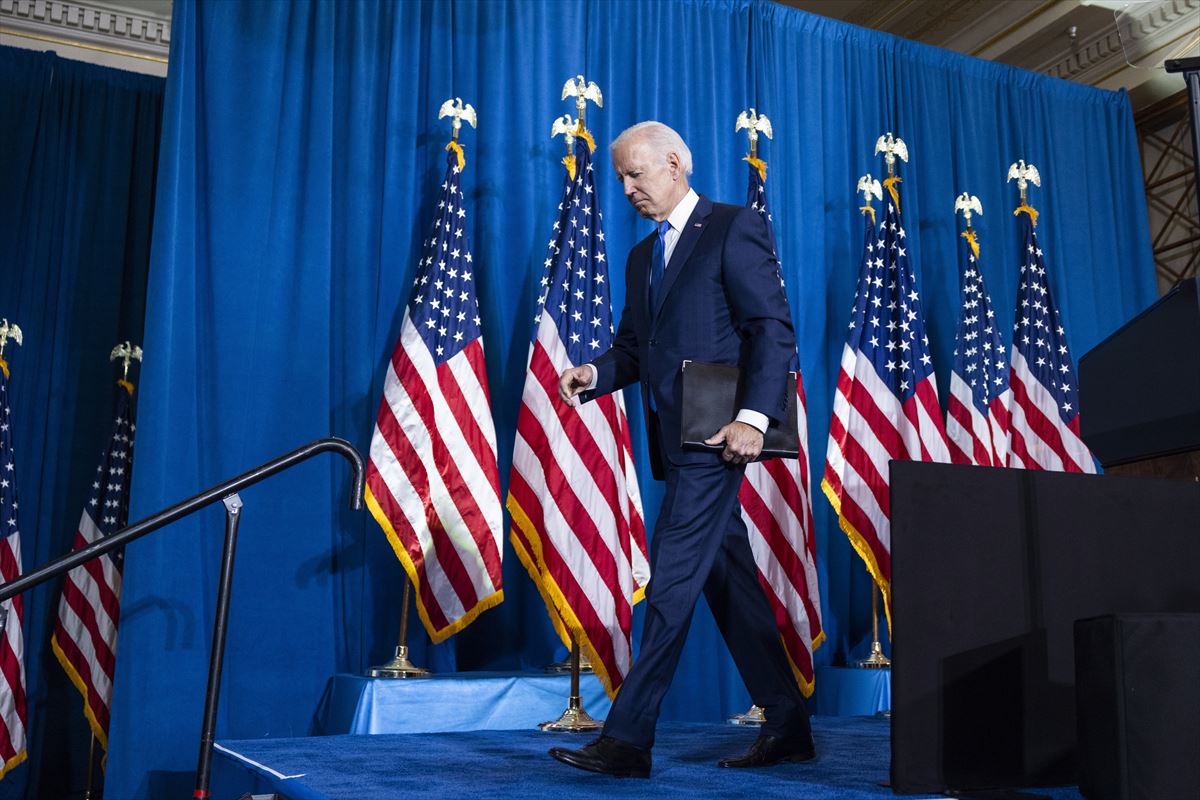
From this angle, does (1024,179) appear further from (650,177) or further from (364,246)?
(650,177)

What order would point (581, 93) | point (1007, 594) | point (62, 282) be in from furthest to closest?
1. point (62, 282)
2. point (581, 93)
3. point (1007, 594)

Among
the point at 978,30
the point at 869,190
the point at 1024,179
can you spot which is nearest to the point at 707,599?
the point at 869,190

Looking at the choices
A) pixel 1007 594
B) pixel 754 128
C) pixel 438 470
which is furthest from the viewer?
pixel 754 128

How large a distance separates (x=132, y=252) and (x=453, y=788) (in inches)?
183

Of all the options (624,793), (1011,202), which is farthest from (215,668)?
(1011,202)

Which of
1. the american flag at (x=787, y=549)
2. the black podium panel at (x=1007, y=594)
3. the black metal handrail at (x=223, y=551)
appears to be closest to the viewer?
the black podium panel at (x=1007, y=594)

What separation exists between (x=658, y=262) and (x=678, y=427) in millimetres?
474

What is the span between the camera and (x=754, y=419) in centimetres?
248

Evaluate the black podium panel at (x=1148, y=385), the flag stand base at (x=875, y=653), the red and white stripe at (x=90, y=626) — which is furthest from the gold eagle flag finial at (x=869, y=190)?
the red and white stripe at (x=90, y=626)

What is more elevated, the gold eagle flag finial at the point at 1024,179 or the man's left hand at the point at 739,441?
the gold eagle flag finial at the point at 1024,179

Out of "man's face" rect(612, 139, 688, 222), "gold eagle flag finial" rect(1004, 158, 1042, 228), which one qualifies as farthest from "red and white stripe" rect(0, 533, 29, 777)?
"gold eagle flag finial" rect(1004, 158, 1042, 228)

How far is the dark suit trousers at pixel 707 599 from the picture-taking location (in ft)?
7.82

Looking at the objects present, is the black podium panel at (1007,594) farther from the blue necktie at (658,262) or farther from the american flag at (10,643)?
the american flag at (10,643)

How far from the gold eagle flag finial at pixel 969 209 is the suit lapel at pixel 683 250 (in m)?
3.67
